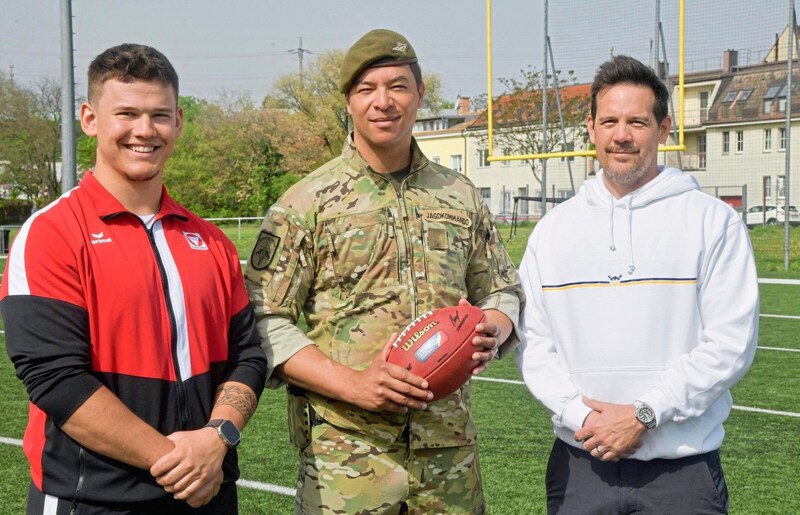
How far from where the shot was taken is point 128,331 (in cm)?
241

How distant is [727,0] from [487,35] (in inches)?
175

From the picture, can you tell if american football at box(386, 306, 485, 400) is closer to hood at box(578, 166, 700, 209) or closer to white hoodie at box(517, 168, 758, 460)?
white hoodie at box(517, 168, 758, 460)

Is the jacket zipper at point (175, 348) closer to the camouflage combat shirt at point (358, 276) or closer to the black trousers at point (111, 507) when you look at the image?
the black trousers at point (111, 507)

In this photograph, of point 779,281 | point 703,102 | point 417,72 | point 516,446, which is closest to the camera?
point 417,72

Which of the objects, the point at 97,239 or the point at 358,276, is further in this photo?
the point at 358,276

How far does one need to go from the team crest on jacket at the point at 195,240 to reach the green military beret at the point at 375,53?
70 cm

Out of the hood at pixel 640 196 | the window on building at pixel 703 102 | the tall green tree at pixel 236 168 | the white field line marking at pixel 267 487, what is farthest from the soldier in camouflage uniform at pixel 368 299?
the tall green tree at pixel 236 168

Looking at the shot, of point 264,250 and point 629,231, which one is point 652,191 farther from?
point 264,250

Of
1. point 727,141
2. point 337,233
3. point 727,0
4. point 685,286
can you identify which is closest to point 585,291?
point 685,286

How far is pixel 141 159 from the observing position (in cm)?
258

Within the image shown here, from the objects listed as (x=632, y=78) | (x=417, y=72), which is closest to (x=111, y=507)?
(x=417, y=72)

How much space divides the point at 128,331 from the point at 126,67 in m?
0.74

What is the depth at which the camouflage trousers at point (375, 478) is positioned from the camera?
288 cm

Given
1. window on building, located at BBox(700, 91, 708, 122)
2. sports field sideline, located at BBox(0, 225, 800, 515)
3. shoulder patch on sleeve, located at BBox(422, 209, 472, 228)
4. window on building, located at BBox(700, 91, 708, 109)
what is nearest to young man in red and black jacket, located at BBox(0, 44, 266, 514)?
shoulder patch on sleeve, located at BBox(422, 209, 472, 228)
